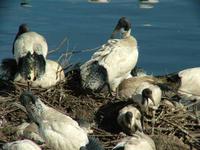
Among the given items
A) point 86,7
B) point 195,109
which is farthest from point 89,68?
point 86,7

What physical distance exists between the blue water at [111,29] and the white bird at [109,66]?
3.64 metres

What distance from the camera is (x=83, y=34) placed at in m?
12.9

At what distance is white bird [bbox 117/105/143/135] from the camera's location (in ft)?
19.0

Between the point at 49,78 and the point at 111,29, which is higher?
the point at 49,78

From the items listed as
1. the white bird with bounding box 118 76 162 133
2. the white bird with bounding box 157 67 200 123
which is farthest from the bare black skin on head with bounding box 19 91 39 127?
the white bird with bounding box 157 67 200 123

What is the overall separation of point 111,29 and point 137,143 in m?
8.06

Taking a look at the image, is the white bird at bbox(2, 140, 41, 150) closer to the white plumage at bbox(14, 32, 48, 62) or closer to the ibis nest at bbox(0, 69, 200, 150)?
the ibis nest at bbox(0, 69, 200, 150)

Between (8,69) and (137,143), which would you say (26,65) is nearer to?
(8,69)

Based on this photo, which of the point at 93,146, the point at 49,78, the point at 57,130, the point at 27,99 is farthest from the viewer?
the point at 49,78

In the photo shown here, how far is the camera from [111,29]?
13062 millimetres

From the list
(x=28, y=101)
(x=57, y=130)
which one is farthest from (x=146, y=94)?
(x=57, y=130)

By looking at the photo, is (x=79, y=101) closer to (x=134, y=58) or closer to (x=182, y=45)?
(x=134, y=58)

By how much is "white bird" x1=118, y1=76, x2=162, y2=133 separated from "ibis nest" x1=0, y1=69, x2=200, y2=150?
11 cm

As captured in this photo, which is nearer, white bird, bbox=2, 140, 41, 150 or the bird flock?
white bird, bbox=2, 140, 41, 150
